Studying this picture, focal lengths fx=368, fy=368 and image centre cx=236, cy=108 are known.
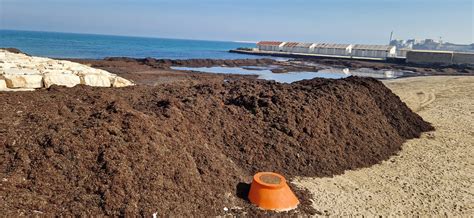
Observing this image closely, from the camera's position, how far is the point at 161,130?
5.28m

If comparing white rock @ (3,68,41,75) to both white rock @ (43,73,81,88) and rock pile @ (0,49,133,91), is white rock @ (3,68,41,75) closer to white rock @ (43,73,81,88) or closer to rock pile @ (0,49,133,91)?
rock pile @ (0,49,133,91)

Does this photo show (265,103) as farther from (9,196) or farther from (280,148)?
(9,196)

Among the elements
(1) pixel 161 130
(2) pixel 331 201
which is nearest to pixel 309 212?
(2) pixel 331 201

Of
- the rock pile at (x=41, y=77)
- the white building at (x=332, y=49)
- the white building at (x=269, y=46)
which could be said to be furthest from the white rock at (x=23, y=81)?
the white building at (x=269, y=46)

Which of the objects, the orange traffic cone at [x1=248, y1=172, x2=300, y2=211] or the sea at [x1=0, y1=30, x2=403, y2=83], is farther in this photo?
the sea at [x1=0, y1=30, x2=403, y2=83]

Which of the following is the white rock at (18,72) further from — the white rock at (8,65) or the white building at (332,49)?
the white building at (332,49)

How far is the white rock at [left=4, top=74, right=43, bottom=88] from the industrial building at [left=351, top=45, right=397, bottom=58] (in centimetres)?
5904

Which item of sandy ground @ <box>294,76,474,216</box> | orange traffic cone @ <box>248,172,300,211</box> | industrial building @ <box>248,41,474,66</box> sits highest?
industrial building @ <box>248,41,474,66</box>

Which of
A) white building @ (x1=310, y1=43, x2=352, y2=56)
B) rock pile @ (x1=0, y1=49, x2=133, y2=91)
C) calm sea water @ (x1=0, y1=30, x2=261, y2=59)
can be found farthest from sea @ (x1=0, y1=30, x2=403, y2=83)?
white building @ (x1=310, y1=43, x2=352, y2=56)

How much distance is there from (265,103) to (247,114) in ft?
1.82

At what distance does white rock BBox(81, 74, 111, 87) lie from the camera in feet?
33.5

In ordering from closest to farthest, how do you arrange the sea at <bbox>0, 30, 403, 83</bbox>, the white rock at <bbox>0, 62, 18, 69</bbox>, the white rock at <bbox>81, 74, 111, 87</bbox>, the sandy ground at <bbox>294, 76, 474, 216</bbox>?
the sandy ground at <bbox>294, 76, 474, 216</bbox>, the white rock at <bbox>0, 62, 18, 69</bbox>, the white rock at <bbox>81, 74, 111, 87</bbox>, the sea at <bbox>0, 30, 403, 83</bbox>

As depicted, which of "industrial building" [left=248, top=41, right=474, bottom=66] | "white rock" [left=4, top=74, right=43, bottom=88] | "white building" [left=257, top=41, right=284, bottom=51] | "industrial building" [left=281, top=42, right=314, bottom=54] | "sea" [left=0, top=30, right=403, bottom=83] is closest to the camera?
"white rock" [left=4, top=74, right=43, bottom=88]

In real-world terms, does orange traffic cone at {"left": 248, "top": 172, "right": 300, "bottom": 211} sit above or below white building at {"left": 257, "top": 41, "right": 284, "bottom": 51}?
below
